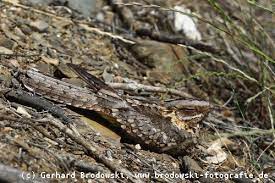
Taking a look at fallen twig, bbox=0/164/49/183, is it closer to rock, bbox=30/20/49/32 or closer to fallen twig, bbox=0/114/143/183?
fallen twig, bbox=0/114/143/183

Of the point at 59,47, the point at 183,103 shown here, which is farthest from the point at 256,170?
the point at 59,47

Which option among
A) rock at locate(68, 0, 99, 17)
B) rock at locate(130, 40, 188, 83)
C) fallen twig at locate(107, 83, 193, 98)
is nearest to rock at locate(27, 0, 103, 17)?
rock at locate(68, 0, 99, 17)

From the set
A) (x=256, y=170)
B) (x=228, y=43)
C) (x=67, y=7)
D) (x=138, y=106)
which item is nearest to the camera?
(x=138, y=106)

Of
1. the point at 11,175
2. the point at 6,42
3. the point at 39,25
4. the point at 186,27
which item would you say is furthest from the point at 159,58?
the point at 11,175

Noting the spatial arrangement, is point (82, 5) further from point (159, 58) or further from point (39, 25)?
point (159, 58)

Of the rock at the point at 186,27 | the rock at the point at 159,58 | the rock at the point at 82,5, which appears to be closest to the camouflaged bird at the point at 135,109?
the rock at the point at 159,58

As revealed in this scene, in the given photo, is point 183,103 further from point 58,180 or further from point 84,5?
point 84,5

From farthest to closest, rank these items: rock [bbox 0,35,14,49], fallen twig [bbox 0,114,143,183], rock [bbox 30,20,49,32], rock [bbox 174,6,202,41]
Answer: rock [bbox 174,6,202,41] → rock [bbox 30,20,49,32] → rock [bbox 0,35,14,49] → fallen twig [bbox 0,114,143,183]
